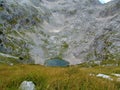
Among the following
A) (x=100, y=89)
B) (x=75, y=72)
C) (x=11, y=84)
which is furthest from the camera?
(x=75, y=72)

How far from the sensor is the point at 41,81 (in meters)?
11.2

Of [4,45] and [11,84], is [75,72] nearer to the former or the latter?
[11,84]

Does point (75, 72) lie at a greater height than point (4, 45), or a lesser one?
lesser

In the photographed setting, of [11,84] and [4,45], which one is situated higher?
[4,45]

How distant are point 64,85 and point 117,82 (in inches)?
111

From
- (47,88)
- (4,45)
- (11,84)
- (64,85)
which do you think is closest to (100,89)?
(64,85)

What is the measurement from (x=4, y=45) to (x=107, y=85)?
16930 centimetres

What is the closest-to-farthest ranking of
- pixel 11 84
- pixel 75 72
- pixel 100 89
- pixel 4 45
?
pixel 100 89 < pixel 11 84 < pixel 75 72 < pixel 4 45

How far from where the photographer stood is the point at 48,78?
447 inches

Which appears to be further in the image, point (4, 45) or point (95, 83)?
point (4, 45)

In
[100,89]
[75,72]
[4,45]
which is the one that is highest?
[4,45]

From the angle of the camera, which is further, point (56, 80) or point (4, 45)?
point (4, 45)

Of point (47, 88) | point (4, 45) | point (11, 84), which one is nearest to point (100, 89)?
point (47, 88)

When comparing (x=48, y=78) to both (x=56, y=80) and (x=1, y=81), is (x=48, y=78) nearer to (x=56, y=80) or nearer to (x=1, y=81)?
(x=56, y=80)
